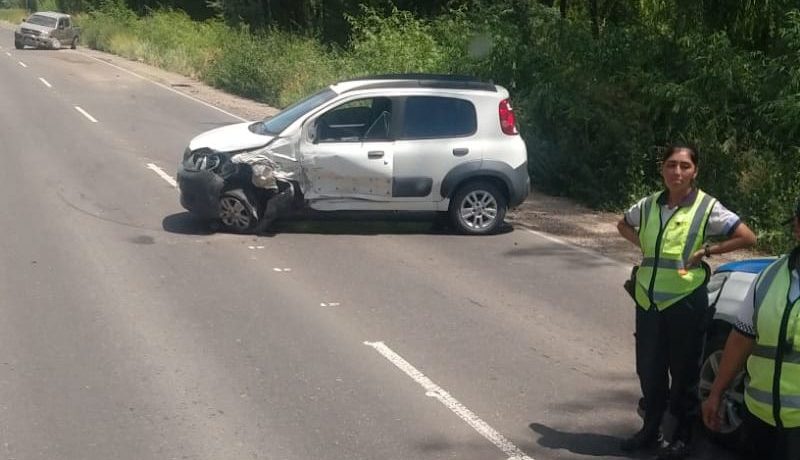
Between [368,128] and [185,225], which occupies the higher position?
[368,128]

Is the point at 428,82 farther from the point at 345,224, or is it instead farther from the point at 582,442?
the point at 582,442

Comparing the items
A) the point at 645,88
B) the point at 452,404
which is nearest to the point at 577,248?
the point at 645,88

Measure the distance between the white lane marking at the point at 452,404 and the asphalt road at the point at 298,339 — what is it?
19 mm

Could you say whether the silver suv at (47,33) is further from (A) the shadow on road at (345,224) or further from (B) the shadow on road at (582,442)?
(B) the shadow on road at (582,442)

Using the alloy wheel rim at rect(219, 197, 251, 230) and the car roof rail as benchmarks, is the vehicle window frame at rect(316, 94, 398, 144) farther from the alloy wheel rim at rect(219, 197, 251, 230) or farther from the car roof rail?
the alloy wheel rim at rect(219, 197, 251, 230)

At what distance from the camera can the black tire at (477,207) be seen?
13.1 meters

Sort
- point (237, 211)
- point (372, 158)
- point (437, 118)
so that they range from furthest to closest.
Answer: point (437, 118), point (372, 158), point (237, 211)

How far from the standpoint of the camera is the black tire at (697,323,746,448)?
20.7ft

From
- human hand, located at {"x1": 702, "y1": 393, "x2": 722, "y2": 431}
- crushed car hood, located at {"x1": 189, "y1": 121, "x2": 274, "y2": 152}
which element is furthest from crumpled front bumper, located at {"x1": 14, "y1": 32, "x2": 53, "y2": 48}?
human hand, located at {"x1": 702, "y1": 393, "x2": 722, "y2": 431}

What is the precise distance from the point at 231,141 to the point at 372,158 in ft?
5.15

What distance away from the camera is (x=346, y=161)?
12.7 metres

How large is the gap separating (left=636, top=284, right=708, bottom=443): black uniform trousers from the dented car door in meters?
6.76

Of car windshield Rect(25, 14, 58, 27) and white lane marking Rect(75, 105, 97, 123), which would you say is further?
car windshield Rect(25, 14, 58, 27)

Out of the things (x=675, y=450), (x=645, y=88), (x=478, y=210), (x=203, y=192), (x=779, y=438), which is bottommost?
(x=675, y=450)
